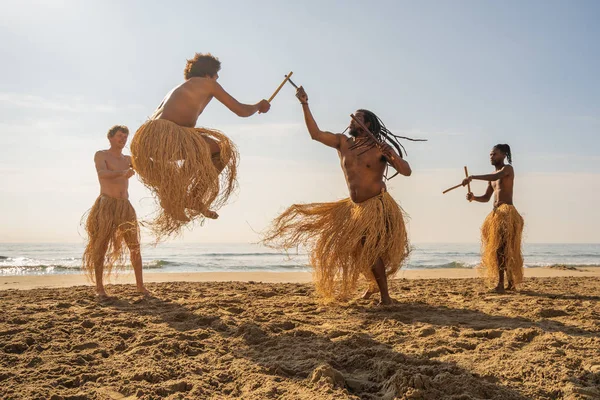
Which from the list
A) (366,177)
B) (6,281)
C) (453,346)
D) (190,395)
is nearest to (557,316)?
(453,346)

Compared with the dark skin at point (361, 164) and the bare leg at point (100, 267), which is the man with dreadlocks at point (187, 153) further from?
the bare leg at point (100, 267)

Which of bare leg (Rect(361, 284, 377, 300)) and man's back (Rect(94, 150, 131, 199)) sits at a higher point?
man's back (Rect(94, 150, 131, 199))

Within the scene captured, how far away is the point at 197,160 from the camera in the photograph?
4078 mm

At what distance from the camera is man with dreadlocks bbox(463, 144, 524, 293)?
561 cm

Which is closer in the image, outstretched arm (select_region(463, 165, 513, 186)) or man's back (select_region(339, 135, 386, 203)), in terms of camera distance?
man's back (select_region(339, 135, 386, 203))

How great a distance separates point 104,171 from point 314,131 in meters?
2.13

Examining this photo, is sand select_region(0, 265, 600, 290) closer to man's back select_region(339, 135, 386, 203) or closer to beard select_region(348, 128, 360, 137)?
man's back select_region(339, 135, 386, 203)

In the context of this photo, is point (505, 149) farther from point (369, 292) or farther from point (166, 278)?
point (166, 278)

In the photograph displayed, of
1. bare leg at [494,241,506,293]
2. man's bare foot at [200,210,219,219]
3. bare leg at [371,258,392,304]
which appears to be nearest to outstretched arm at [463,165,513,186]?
bare leg at [494,241,506,293]

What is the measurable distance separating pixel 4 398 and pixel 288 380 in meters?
1.28

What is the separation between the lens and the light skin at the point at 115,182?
17.3ft

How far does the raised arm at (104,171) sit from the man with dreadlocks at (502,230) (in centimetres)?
350

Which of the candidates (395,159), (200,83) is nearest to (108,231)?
(200,83)

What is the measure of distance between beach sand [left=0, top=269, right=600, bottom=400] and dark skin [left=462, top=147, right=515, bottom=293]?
2.15 feet
